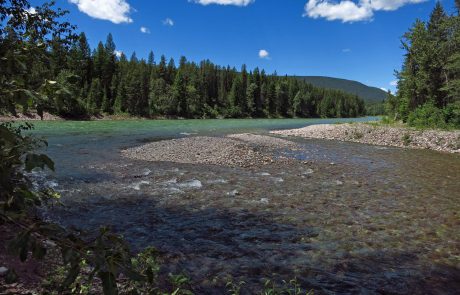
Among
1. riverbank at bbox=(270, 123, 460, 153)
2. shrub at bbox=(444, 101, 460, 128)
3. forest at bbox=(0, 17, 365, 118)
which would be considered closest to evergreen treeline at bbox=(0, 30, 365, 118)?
forest at bbox=(0, 17, 365, 118)

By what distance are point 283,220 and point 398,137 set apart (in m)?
32.5

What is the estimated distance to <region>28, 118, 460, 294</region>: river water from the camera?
7.75 meters

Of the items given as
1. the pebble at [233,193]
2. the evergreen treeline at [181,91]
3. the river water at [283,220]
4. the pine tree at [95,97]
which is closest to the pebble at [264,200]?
the river water at [283,220]

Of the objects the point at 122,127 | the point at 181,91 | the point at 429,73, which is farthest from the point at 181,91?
the point at 429,73

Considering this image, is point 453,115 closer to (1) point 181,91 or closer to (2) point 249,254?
(2) point 249,254

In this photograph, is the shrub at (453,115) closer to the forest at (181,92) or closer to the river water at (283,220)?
the river water at (283,220)

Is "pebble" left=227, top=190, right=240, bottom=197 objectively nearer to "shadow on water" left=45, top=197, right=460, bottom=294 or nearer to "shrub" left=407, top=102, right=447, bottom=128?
"shadow on water" left=45, top=197, right=460, bottom=294

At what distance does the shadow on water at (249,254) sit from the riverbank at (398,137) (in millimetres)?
27187

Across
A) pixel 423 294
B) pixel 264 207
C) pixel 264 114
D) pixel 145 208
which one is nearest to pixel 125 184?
pixel 145 208

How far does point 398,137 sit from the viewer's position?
3866 centimetres

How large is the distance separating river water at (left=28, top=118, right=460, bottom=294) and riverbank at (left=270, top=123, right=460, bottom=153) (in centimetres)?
1361

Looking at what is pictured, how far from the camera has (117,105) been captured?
10162cm

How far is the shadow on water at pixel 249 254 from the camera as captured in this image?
24.1 feet

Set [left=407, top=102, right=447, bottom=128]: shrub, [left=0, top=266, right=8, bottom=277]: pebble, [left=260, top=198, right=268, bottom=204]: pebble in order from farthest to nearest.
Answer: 1. [left=407, top=102, right=447, bottom=128]: shrub
2. [left=260, top=198, right=268, bottom=204]: pebble
3. [left=0, top=266, right=8, bottom=277]: pebble
